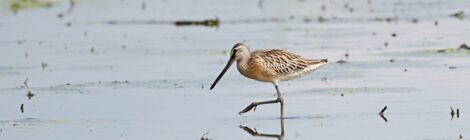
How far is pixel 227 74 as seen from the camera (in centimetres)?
1569

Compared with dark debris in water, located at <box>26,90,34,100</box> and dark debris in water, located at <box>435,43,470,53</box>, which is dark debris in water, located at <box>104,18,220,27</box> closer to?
dark debris in water, located at <box>435,43,470,53</box>

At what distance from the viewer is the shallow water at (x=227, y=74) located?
11.7m

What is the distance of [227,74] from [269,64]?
300cm

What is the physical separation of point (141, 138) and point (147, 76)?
4.65 meters

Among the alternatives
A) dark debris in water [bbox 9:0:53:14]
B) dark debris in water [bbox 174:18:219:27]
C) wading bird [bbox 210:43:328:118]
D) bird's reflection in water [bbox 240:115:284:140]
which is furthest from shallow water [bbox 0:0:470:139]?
dark debris in water [bbox 9:0:53:14]

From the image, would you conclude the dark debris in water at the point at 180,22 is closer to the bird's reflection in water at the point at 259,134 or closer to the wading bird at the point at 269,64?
the wading bird at the point at 269,64

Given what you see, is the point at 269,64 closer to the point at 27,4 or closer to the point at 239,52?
the point at 239,52

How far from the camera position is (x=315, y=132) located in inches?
438

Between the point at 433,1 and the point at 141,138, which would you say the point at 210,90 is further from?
the point at 433,1

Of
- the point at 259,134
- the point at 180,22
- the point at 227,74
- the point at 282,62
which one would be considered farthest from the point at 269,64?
the point at 180,22

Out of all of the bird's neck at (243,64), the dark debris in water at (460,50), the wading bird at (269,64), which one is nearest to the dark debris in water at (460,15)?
the dark debris in water at (460,50)

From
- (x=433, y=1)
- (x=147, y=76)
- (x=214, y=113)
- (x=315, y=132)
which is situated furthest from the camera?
(x=433, y=1)

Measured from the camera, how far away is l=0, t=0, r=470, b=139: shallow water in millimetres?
11719

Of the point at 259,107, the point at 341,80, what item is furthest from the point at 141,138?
the point at 341,80
